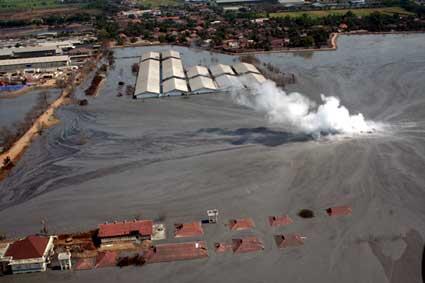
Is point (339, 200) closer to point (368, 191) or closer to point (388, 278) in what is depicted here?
point (368, 191)

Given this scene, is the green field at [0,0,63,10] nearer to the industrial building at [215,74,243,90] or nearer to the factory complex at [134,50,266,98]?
the factory complex at [134,50,266,98]

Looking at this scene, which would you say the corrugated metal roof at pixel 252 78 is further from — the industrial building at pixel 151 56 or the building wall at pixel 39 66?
the building wall at pixel 39 66

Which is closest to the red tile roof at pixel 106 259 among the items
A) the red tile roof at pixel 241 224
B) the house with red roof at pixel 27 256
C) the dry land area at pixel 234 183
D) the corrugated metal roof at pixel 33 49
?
the dry land area at pixel 234 183

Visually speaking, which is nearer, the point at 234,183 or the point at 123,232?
the point at 123,232

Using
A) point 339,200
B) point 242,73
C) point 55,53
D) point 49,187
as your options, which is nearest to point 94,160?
point 49,187

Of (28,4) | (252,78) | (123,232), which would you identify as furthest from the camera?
(28,4)

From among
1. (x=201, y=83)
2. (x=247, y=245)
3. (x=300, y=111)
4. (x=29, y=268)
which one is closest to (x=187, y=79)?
(x=201, y=83)

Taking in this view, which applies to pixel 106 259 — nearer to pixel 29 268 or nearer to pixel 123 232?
pixel 123 232

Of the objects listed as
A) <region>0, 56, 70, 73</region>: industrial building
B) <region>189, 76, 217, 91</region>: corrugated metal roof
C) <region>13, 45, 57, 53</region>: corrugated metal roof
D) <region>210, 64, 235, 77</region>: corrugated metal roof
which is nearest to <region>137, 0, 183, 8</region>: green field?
<region>13, 45, 57, 53</region>: corrugated metal roof
